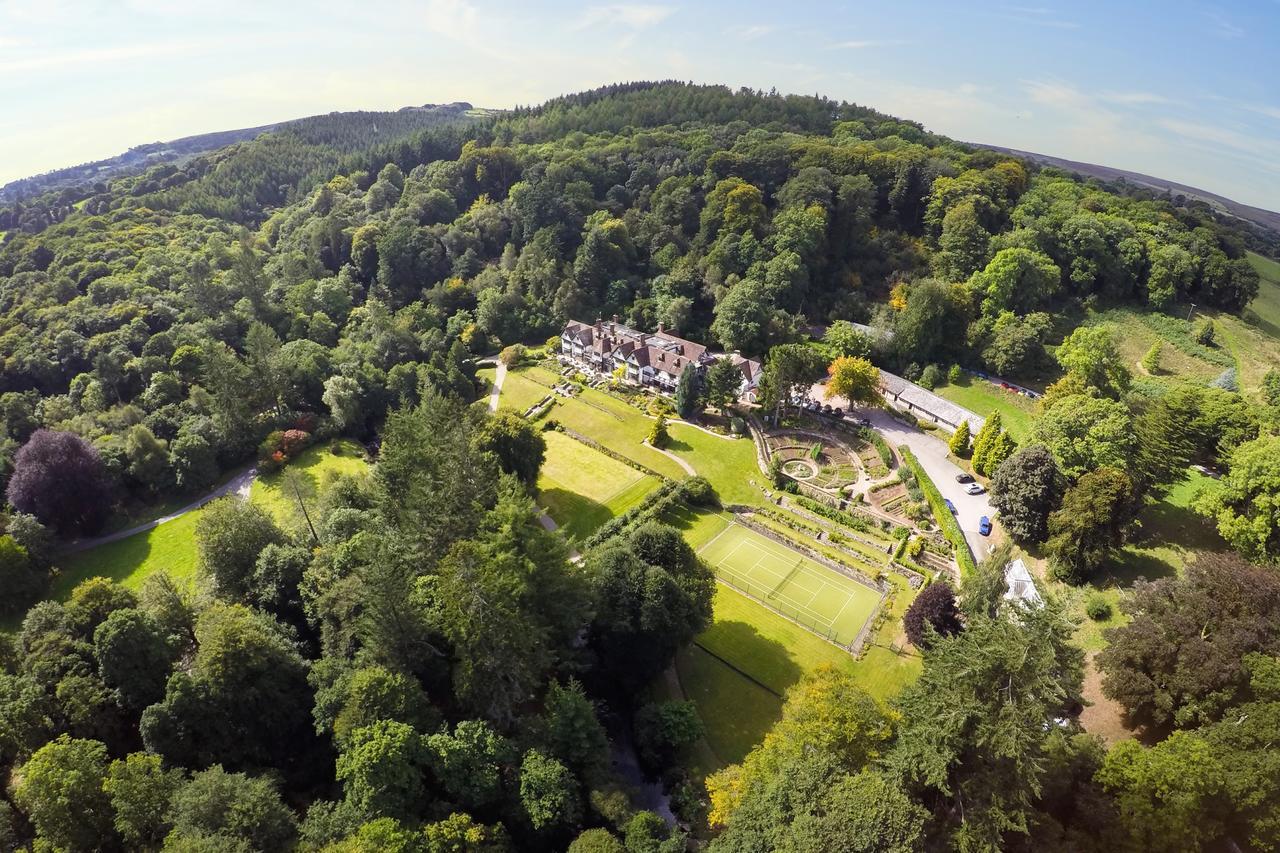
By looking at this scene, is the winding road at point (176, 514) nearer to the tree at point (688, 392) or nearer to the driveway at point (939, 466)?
the tree at point (688, 392)

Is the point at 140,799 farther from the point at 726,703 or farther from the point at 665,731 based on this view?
the point at 726,703

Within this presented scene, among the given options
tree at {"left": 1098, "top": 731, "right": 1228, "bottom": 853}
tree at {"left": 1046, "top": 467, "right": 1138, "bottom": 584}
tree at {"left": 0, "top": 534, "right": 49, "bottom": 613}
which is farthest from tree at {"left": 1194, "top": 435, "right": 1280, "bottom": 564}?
tree at {"left": 0, "top": 534, "right": 49, "bottom": 613}

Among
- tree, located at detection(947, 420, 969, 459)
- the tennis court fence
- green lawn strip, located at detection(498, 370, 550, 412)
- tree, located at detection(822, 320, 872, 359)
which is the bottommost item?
the tennis court fence

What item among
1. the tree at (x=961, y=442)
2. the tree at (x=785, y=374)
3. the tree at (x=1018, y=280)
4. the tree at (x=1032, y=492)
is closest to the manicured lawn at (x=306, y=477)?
the tree at (x=785, y=374)

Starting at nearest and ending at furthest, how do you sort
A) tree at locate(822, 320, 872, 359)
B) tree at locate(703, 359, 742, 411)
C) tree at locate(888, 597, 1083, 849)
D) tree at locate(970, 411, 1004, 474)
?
tree at locate(888, 597, 1083, 849), tree at locate(970, 411, 1004, 474), tree at locate(703, 359, 742, 411), tree at locate(822, 320, 872, 359)

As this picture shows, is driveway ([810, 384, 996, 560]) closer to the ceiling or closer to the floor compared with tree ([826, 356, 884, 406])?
closer to the floor

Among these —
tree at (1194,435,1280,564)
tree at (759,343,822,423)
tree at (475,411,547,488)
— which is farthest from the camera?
tree at (759,343,822,423)

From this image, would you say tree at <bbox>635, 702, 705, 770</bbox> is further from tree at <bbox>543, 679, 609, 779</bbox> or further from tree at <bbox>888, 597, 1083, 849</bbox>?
tree at <bbox>888, 597, 1083, 849</bbox>
